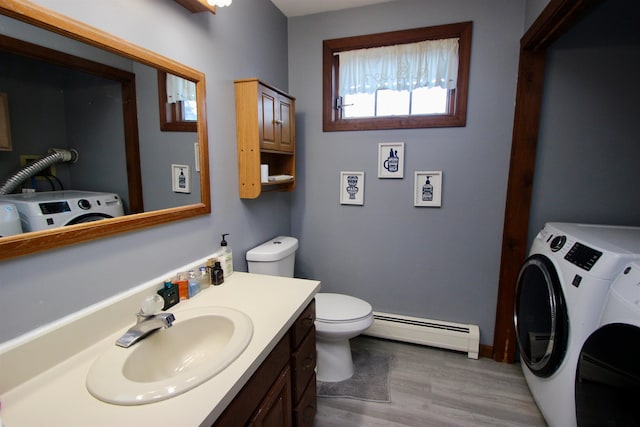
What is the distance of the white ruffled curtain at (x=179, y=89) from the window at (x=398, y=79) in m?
1.14

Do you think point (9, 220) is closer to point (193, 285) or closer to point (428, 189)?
point (193, 285)

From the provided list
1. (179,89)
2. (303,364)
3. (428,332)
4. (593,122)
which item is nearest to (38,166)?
(179,89)

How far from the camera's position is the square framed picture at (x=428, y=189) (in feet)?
7.13

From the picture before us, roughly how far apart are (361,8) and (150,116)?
1.73 m

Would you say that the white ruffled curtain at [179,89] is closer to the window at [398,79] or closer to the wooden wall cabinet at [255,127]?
the wooden wall cabinet at [255,127]

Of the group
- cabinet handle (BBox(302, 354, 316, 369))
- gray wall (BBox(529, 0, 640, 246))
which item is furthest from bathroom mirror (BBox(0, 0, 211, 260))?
gray wall (BBox(529, 0, 640, 246))

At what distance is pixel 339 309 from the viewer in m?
1.95

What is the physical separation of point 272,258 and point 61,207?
1110mm

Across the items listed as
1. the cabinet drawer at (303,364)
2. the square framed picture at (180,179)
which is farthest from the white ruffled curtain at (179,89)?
the cabinet drawer at (303,364)

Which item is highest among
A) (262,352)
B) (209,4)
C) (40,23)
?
(209,4)

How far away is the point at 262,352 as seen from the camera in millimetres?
960

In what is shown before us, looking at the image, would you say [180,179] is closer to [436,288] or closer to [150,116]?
[150,116]

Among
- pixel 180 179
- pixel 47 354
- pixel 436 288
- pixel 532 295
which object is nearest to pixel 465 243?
pixel 436 288

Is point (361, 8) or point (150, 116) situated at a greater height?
→ point (361, 8)
